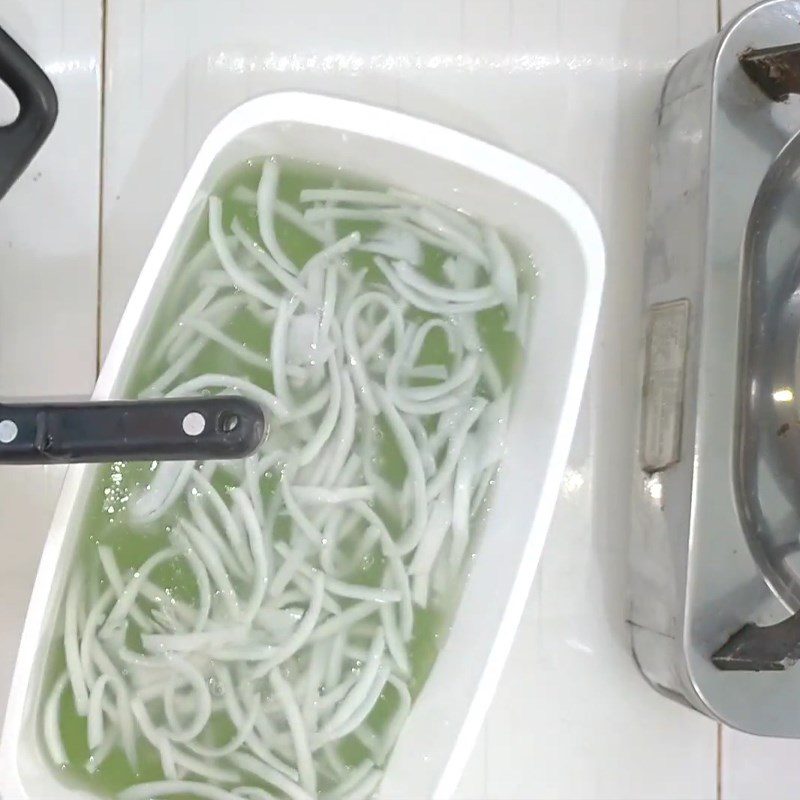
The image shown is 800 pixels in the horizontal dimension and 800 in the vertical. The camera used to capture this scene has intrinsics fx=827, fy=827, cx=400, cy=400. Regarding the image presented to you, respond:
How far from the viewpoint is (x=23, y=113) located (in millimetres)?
566

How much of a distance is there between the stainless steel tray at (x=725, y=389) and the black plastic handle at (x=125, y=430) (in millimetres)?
342

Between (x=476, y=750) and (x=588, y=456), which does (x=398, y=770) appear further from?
(x=588, y=456)

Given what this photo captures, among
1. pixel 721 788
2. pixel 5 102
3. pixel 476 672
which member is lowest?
pixel 721 788

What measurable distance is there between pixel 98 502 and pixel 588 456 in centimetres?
39

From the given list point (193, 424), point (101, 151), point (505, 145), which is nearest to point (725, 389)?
point (505, 145)

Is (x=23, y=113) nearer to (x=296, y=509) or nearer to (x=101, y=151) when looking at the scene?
(x=101, y=151)

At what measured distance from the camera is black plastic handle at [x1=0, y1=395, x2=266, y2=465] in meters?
0.47

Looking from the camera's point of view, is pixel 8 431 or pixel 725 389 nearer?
pixel 8 431

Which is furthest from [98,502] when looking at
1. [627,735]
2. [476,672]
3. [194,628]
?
[627,735]

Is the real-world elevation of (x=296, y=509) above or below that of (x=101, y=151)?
below

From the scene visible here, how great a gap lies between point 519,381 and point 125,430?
0.33 m

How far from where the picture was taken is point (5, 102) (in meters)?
0.65

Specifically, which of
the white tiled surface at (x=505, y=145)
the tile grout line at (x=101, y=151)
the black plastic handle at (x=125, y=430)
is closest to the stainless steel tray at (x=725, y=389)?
the white tiled surface at (x=505, y=145)

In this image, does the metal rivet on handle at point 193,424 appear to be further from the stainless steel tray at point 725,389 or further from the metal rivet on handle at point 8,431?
the stainless steel tray at point 725,389
